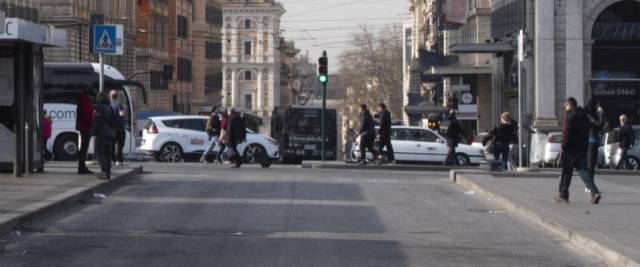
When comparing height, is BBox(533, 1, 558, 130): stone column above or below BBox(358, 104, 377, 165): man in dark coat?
above

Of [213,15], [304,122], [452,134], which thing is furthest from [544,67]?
[213,15]

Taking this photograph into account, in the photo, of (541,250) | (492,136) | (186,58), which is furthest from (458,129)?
(186,58)

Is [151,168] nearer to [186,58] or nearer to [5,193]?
[5,193]

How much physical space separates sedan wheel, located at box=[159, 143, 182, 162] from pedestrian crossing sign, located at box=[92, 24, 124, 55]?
48.7 feet

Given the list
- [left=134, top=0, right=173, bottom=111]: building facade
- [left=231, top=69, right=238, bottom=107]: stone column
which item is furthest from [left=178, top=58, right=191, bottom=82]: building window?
[left=231, top=69, right=238, bottom=107]: stone column

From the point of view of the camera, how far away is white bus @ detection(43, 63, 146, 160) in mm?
39469

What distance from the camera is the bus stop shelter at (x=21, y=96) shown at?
22984 millimetres

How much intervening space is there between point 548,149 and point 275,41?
394 ft

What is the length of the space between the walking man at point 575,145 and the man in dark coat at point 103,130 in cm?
805

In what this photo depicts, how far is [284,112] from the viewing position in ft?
169

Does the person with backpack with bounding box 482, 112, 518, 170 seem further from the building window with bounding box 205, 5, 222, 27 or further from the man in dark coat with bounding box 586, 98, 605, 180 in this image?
the building window with bounding box 205, 5, 222, 27

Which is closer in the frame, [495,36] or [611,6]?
[611,6]

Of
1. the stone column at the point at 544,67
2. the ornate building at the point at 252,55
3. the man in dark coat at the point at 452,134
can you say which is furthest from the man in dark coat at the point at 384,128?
the ornate building at the point at 252,55

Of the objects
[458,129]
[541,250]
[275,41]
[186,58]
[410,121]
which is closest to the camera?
[541,250]
